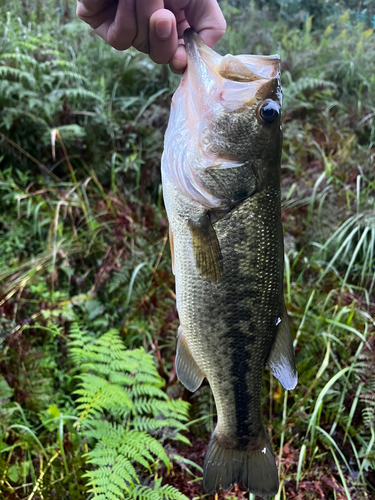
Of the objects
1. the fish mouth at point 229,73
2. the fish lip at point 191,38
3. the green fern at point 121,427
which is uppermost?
the fish lip at point 191,38

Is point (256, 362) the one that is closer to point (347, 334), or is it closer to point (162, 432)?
point (162, 432)

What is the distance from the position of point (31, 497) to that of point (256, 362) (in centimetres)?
140

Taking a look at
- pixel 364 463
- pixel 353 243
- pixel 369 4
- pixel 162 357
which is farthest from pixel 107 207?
pixel 369 4

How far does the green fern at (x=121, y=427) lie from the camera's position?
5.15ft

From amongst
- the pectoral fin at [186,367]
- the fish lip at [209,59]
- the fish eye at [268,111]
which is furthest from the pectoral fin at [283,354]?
the fish lip at [209,59]

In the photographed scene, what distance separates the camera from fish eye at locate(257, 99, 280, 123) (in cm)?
120

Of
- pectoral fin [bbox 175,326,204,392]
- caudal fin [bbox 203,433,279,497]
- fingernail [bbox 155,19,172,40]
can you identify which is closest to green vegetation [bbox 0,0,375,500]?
caudal fin [bbox 203,433,279,497]

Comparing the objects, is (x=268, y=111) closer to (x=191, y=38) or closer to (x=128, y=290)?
(x=191, y=38)

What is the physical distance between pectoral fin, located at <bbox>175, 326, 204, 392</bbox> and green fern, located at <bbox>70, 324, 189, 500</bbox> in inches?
20.4

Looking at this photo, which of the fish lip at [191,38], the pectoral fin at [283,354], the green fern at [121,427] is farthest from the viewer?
the green fern at [121,427]

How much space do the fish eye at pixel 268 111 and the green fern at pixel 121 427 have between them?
4.82 ft

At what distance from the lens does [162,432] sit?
2039 mm

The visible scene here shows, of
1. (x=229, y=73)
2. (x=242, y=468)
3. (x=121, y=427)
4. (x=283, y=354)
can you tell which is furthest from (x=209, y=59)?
(x=121, y=427)

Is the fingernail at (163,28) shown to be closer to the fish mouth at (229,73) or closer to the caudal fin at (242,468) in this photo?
the fish mouth at (229,73)
